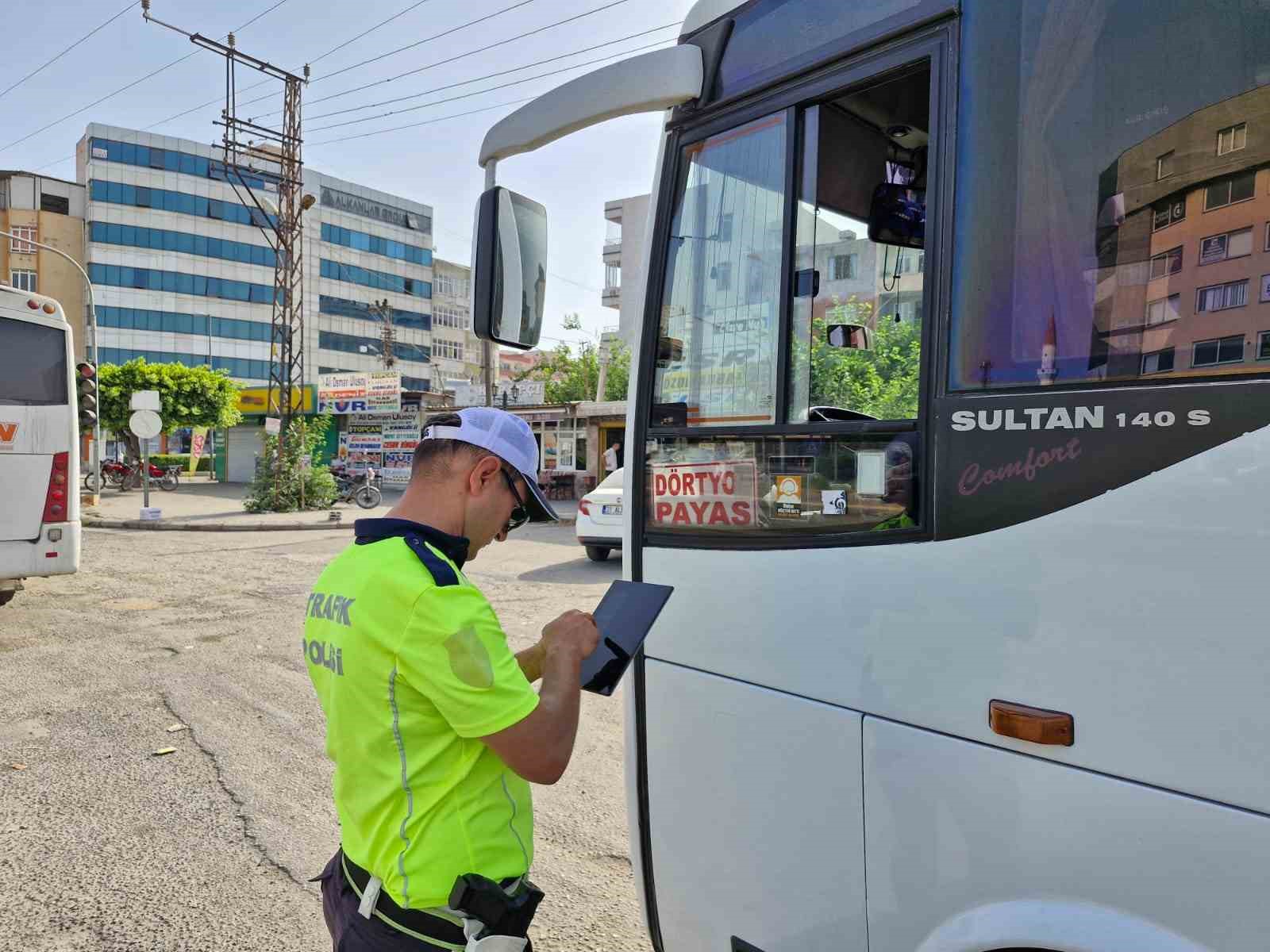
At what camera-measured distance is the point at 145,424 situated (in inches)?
669

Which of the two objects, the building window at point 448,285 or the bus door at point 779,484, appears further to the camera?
the building window at point 448,285

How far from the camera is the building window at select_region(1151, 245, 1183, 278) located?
1.48 m

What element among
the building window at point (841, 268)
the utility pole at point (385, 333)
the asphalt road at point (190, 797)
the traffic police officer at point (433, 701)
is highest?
the utility pole at point (385, 333)

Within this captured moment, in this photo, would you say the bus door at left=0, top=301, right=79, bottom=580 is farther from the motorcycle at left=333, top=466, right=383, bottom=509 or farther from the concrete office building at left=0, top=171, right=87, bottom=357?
the concrete office building at left=0, top=171, right=87, bottom=357

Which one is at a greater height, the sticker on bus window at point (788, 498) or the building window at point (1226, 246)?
the building window at point (1226, 246)

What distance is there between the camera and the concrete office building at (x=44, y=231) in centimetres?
5363

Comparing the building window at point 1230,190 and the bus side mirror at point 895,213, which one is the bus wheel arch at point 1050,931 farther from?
the bus side mirror at point 895,213

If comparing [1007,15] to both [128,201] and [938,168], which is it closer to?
[938,168]

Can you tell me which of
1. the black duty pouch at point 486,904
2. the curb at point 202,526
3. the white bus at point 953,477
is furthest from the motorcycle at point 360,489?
the black duty pouch at point 486,904

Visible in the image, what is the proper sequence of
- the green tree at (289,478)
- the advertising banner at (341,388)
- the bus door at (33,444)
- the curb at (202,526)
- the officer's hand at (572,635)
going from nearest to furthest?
the officer's hand at (572,635) < the bus door at (33,444) < the curb at (202,526) < the green tree at (289,478) < the advertising banner at (341,388)

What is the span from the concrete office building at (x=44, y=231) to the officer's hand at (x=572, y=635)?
63.0 meters

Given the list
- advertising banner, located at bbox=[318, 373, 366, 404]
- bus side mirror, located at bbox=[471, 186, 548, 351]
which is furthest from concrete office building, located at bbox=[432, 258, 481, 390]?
bus side mirror, located at bbox=[471, 186, 548, 351]

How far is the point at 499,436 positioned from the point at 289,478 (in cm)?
2157

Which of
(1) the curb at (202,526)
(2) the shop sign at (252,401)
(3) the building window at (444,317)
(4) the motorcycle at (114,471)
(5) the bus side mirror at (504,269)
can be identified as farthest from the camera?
(3) the building window at (444,317)
